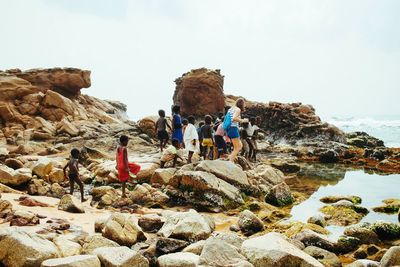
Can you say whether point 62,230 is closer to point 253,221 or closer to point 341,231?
point 253,221

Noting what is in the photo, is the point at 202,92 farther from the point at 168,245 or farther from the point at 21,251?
the point at 21,251

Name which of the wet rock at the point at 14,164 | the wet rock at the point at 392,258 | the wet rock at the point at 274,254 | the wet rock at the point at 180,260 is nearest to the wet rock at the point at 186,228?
the wet rock at the point at 180,260

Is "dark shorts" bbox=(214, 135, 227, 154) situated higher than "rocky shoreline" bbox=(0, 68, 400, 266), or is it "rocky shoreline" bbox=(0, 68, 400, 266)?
"dark shorts" bbox=(214, 135, 227, 154)

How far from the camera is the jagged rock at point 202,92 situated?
4094 cm

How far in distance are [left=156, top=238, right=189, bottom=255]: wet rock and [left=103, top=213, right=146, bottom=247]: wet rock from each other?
683 millimetres

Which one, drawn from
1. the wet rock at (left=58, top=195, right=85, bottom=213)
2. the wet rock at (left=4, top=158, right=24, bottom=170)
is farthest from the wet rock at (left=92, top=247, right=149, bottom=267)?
the wet rock at (left=4, top=158, right=24, bottom=170)

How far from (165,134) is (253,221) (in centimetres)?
899

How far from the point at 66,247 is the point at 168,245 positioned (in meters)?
1.72

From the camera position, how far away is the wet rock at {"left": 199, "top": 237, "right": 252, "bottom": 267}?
520cm

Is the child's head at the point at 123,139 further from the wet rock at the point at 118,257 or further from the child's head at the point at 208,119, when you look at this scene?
the wet rock at the point at 118,257

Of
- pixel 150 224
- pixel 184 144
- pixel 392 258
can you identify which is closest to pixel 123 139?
pixel 150 224

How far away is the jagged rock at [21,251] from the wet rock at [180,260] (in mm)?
1608

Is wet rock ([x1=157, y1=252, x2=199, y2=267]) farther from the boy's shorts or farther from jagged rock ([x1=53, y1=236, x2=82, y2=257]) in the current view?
the boy's shorts

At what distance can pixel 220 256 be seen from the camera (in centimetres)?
530
